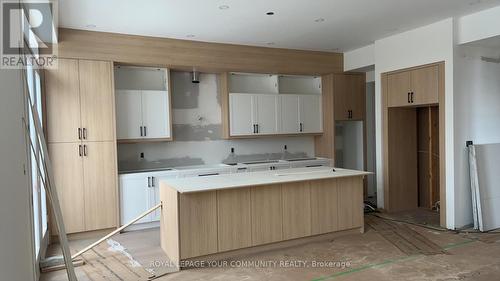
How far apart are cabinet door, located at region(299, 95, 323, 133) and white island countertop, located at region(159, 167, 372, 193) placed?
1834 mm

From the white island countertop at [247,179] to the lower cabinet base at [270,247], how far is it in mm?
738

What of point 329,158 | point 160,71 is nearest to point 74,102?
point 160,71

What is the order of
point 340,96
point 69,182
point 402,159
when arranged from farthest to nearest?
point 340,96 → point 402,159 → point 69,182

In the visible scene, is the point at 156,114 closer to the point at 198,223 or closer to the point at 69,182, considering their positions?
the point at 69,182

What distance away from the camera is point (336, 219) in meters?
4.60

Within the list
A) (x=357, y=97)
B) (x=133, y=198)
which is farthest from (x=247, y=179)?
(x=357, y=97)

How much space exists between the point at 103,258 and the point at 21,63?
2.37 meters

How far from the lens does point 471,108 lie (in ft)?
16.2

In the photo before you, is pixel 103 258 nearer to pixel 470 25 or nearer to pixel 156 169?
pixel 156 169

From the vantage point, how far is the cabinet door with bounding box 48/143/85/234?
475 cm

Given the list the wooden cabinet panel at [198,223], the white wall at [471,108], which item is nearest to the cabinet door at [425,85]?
the white wall at [471,108]

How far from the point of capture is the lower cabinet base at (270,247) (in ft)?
12.6

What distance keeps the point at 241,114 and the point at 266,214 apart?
2391mm

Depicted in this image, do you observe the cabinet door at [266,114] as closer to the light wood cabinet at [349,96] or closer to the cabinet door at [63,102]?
the light wood cabinet at [349,96]
